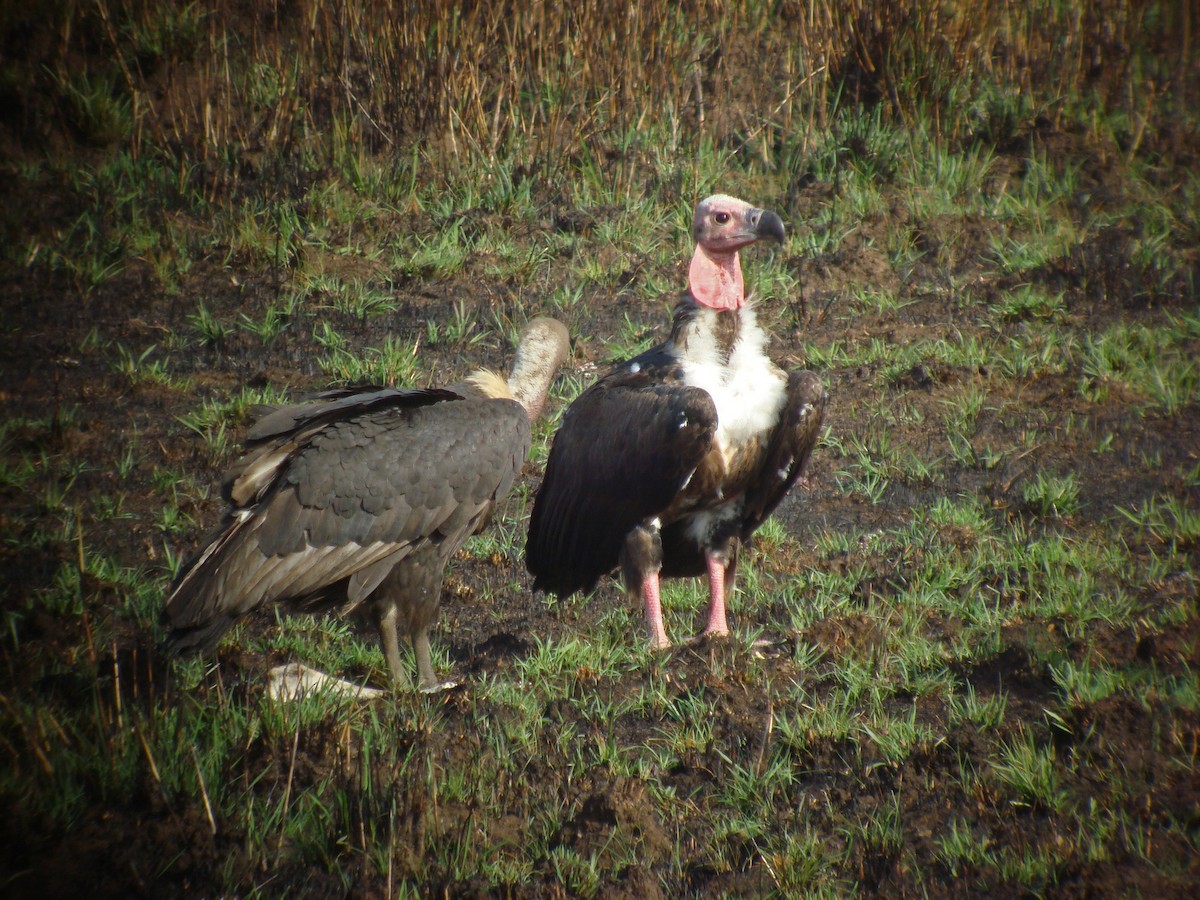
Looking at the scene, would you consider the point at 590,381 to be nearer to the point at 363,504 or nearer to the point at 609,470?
the point at 609,470

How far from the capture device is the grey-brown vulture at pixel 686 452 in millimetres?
4461

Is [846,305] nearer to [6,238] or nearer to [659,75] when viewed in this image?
[659,75]

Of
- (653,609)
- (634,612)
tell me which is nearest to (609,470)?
(653,609)

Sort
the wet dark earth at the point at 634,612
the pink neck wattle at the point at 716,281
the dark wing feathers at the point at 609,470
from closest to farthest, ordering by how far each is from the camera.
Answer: the wet dark earth at the point at 634,612, the dark wing feathers at the point at 609,470, the pink neck wattle at the point at 716,281

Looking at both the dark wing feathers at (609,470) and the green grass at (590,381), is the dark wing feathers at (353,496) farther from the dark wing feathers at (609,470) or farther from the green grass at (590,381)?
the green grass at (590,381)

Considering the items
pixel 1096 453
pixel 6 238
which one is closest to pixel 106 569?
pixel 6 238

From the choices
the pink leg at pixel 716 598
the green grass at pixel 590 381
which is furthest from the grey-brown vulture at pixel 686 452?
the green grass at pixel 590 381

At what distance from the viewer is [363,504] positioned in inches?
167

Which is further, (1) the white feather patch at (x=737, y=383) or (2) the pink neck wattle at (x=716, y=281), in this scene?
(2) the pink neck wattle at (x=716, y=281)

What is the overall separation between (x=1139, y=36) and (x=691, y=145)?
3.55 metres

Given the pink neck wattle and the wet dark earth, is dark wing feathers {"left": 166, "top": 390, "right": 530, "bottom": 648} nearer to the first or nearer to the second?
the wet dark earth

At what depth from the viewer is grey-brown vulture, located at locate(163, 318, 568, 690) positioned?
13.3 feet

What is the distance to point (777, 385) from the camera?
461cm

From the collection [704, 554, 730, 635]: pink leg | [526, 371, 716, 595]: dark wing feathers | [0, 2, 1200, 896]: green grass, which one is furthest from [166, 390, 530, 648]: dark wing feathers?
[704, 554, 730, 635]: pink leg
